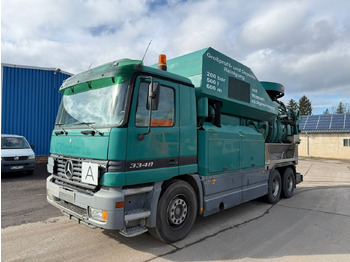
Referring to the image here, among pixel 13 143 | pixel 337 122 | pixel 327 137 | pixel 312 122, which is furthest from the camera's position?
pixel 312 122

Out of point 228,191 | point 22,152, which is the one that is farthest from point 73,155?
point 22,152

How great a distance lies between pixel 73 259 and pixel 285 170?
679 centimetres

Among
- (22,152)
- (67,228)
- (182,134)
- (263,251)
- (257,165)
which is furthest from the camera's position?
(22,152)

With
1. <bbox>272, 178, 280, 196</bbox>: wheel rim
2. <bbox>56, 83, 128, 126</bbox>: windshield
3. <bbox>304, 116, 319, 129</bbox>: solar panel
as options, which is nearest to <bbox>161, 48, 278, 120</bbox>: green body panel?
<bbox>56, 83, 128, 126</bbox>: windshield

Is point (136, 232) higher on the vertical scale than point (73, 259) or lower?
higher

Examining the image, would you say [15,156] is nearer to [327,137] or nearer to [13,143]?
[13,143]

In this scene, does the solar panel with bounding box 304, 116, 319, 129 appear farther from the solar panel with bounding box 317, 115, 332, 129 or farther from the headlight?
the headlight

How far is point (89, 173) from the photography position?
361cm

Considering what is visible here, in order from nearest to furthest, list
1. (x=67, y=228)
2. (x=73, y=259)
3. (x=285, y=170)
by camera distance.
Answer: (x=73, y=259) → (x=67, y=228) → (x=285, y=170)

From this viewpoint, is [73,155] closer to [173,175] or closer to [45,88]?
[173,175]

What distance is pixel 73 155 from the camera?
→ 3973 mm

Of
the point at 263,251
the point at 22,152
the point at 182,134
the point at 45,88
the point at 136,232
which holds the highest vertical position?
the point at 45,88

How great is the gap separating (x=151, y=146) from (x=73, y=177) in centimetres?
138

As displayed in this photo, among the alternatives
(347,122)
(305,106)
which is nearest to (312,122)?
(347,122)
